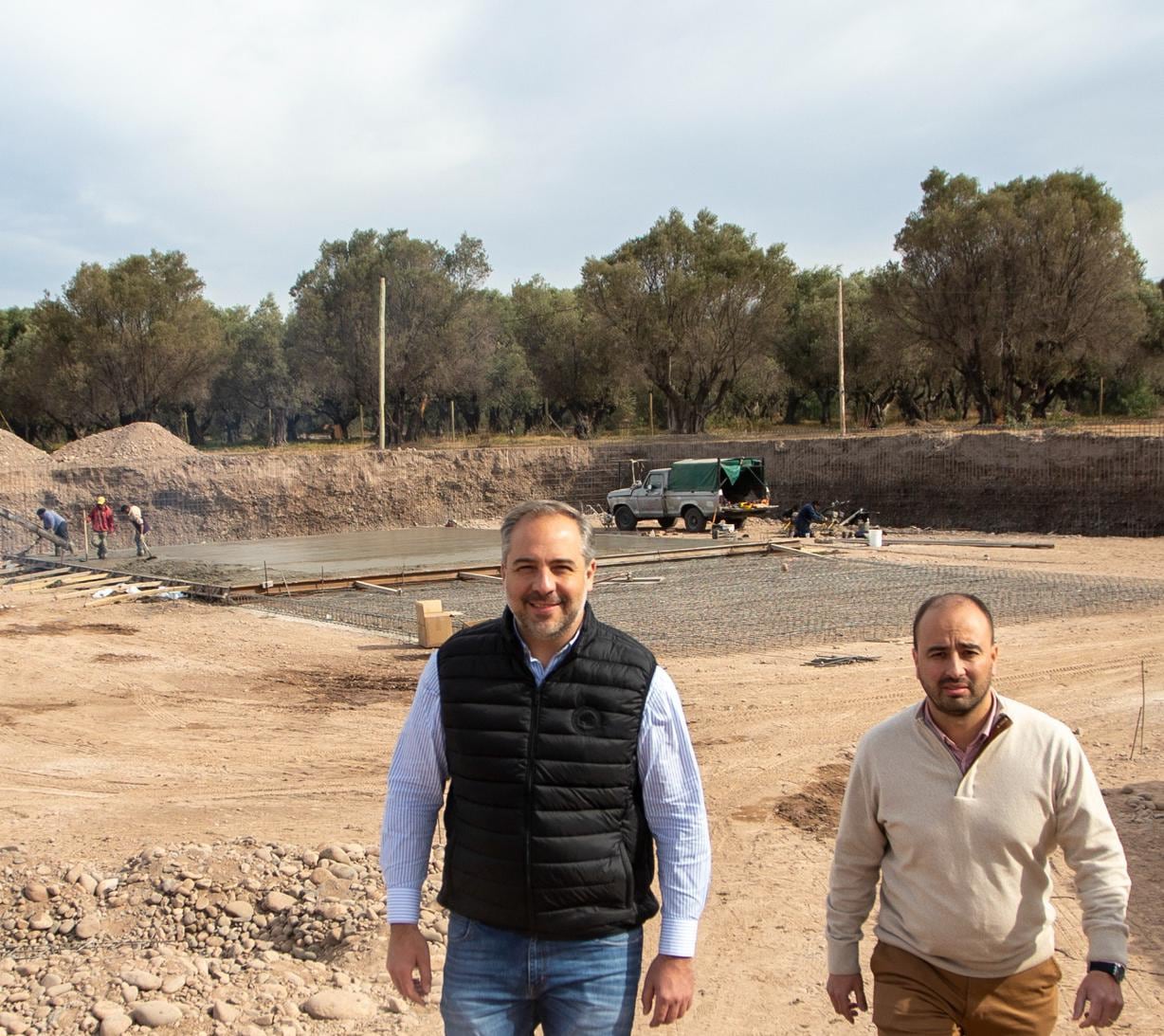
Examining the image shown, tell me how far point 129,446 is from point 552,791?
121 ft

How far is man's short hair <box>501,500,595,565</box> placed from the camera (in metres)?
2.84

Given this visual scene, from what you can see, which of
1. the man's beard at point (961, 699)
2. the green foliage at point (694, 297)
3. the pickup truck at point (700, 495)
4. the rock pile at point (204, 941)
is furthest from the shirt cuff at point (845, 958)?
the green foliage at point (694, 297)

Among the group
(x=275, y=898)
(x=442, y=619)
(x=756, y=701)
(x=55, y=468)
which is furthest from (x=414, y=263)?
(x=275, y=898)

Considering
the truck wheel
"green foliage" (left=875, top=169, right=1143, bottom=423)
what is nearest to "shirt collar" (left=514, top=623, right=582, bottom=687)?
the truck wheel

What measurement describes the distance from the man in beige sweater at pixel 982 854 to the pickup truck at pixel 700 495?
25114 millimetres

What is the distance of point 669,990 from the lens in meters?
2.61

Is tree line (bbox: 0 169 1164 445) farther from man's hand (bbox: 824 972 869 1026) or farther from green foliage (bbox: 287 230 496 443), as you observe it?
man's hand (bbox: 824 972 869 1026)

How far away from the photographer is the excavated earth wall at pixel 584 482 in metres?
28.2

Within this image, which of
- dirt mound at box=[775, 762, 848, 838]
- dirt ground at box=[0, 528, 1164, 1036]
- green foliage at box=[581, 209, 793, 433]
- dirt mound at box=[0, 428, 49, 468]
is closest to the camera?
dirt ground at box=[0, 528, 1164, 1036]

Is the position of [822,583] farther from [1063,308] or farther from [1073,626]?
[1063,308]

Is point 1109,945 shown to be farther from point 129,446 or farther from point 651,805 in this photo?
point 129,446

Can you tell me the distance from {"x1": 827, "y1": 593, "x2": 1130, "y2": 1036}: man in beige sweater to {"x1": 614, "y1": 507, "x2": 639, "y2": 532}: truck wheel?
27175 mm

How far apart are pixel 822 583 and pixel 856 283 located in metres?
41.6

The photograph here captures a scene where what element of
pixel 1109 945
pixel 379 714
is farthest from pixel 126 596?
pixel 1109 945
